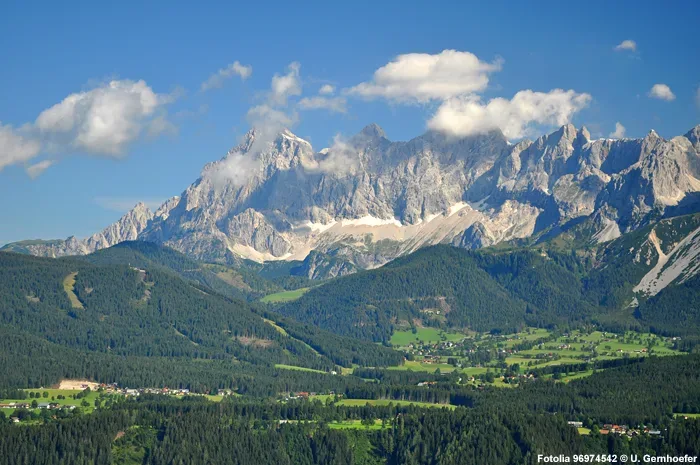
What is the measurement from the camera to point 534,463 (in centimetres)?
19912

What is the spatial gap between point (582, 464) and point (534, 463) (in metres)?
7.99

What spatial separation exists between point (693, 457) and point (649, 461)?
731 centimetres

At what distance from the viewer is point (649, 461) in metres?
199

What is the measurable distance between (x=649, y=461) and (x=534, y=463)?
1947 centimetres

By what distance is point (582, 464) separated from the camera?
198250mm

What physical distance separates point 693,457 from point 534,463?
26.3 meters

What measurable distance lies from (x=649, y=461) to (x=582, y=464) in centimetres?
1158

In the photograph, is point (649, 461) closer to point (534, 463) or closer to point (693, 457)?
point (693, 457)

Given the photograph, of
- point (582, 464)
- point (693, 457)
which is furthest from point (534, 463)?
point (693, 457)

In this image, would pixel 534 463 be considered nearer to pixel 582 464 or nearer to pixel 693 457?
pixel 582 464

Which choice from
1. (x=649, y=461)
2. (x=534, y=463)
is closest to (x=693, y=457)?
(x=649, y=461)

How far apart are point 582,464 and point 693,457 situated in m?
18.3
